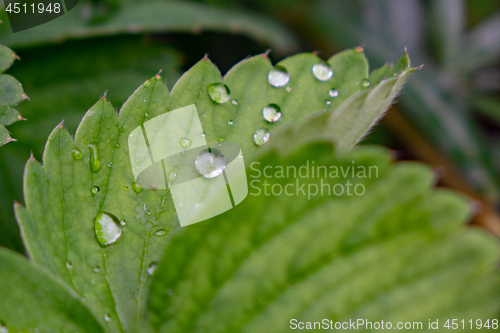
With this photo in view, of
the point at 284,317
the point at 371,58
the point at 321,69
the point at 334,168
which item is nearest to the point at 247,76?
the point at 321,69

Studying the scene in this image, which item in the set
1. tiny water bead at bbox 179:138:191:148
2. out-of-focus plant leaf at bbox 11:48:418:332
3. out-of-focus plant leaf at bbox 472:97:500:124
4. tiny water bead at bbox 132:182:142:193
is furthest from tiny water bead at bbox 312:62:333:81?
out-of-focus plant leaf at bbox 472:97:500:124

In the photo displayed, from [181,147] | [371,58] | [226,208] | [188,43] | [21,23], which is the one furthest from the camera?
[371,58]

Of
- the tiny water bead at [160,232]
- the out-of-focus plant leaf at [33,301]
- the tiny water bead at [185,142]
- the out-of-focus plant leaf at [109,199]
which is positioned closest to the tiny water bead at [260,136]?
the out-of-focus plant leaf at [109,199]

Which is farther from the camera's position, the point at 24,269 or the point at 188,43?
the point at 188,43

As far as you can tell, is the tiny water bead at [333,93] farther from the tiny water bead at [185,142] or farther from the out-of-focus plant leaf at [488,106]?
the out-of-focus plant leaf at [488,106]

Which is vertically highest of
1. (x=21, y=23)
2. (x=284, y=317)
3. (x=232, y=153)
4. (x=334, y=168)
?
(x=21, y=23)

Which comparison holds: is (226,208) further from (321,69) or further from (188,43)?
(188,43)

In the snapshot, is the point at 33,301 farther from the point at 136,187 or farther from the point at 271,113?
the point at 271,113
